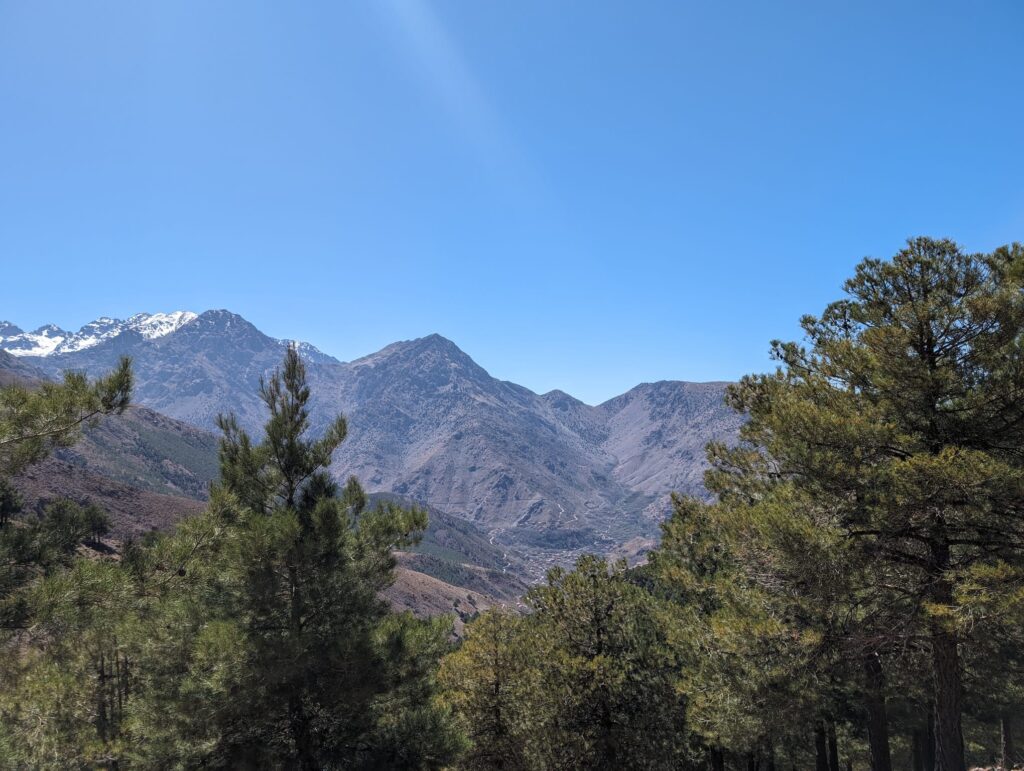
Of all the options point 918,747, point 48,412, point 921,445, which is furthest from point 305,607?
point 918,747

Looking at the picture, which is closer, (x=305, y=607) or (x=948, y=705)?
(x=948, y=705)

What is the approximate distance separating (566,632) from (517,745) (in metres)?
4.50

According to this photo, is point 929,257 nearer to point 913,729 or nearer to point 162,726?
point 162,726

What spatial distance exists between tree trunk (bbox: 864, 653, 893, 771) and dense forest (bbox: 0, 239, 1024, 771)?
0.10 m

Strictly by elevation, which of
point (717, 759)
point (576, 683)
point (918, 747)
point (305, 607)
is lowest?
point (918, 747)

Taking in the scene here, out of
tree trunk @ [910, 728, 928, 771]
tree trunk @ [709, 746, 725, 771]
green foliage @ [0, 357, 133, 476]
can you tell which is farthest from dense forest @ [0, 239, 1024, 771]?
tree trunk @ [910, 728, 928, 771]

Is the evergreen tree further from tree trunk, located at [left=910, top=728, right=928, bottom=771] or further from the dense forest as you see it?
tree trunk, located at [left=910, top=728, right=928, bottom=771]

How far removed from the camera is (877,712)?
16469 millimetres

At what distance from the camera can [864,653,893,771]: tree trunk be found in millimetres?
15359

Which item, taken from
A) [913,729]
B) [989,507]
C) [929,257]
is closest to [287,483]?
[989,507]

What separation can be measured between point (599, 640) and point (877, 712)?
8490 mm

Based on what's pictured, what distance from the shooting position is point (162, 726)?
12.4 m

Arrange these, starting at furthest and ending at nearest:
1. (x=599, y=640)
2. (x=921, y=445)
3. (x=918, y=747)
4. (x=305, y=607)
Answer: (x=918, y=747), (x=599, y=640), (x=305, y=607), (x=921, y=445)

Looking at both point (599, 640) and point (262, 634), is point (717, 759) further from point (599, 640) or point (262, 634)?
point (262, 634)
